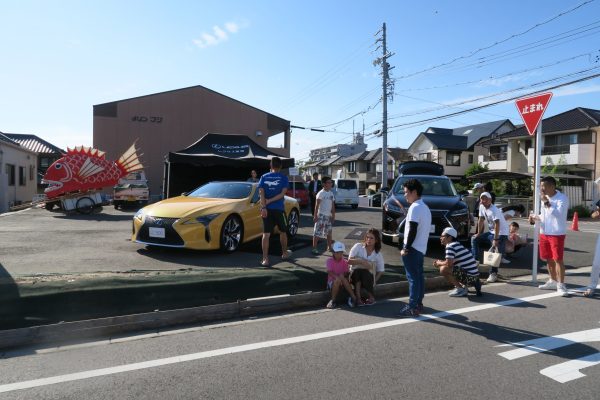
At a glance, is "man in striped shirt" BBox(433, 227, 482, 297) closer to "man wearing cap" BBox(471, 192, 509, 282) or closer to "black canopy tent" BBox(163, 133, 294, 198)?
"man wearing cap" BBox(471, 192, 509, 282)

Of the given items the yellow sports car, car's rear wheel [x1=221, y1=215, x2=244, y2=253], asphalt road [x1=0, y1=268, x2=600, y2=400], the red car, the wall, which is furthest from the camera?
the red car

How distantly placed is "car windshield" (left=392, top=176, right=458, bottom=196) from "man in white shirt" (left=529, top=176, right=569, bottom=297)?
3278 mm

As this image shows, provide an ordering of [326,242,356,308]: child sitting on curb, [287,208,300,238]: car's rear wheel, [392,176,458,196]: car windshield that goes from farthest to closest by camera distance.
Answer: [287,208,300,238]: car's rear wheel < [392,176,458,196]: car windshield < [326,242,356,308]: child sitting on curb

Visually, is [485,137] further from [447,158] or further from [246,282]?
[246,282]

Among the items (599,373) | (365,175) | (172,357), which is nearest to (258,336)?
(172,357)

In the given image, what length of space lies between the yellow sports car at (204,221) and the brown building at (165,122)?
19.3m

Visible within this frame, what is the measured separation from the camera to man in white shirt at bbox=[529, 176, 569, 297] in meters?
5.78

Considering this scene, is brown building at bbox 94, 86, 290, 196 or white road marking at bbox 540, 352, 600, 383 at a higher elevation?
brown building at bbox 94, 86, 290, 196

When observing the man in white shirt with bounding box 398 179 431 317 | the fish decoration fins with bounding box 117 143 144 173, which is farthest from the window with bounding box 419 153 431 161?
the man in white shirt with bounding box 398 179 431 317

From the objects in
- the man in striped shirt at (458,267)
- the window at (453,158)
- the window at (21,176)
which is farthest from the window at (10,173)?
the window at (453,158)

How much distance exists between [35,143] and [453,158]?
127ft

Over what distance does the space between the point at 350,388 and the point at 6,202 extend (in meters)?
22.0

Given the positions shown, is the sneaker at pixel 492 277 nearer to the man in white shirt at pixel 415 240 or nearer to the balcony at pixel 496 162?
the man in white shirt at pixel 415 240

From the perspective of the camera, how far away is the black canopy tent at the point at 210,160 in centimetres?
1277
